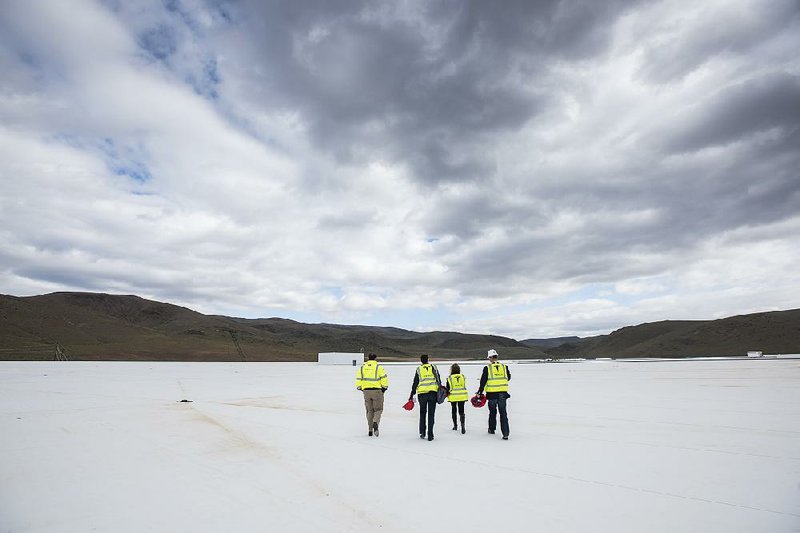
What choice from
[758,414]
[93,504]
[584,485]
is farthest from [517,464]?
[758,414]

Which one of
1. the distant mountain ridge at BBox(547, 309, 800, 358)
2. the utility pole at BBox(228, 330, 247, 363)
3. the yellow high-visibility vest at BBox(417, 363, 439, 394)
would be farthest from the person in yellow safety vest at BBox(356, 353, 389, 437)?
the distant mountain ridge at BBox(547, 309, 800, 358)

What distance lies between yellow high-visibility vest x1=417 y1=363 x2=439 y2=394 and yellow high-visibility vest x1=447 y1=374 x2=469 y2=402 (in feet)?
2.70

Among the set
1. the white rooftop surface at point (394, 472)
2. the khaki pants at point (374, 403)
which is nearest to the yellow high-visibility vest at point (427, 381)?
the khaki pants at point (374, 403)

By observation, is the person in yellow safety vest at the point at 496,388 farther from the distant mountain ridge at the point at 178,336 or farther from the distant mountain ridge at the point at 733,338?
the distant mountain ridge at the point at 733,338

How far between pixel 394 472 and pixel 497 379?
3.85 metres

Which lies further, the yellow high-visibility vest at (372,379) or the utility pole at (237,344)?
the utility pole at (237,344)

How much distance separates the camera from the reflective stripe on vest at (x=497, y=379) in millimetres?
10566

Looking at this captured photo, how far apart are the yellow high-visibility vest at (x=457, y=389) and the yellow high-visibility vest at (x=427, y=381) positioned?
0.82 m

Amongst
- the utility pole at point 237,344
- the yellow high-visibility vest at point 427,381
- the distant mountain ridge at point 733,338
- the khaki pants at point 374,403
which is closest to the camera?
the yellow high-visibility vest at point 427,381

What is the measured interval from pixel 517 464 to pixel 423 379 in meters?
3.34

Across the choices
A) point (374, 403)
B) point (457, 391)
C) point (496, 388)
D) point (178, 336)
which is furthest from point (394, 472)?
point (178, 336)

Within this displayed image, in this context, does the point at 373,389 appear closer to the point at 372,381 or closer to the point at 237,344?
the point at 372,381

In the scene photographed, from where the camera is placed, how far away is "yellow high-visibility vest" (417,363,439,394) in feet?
35.3

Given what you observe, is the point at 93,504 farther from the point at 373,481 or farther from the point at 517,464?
the point at 517,464
